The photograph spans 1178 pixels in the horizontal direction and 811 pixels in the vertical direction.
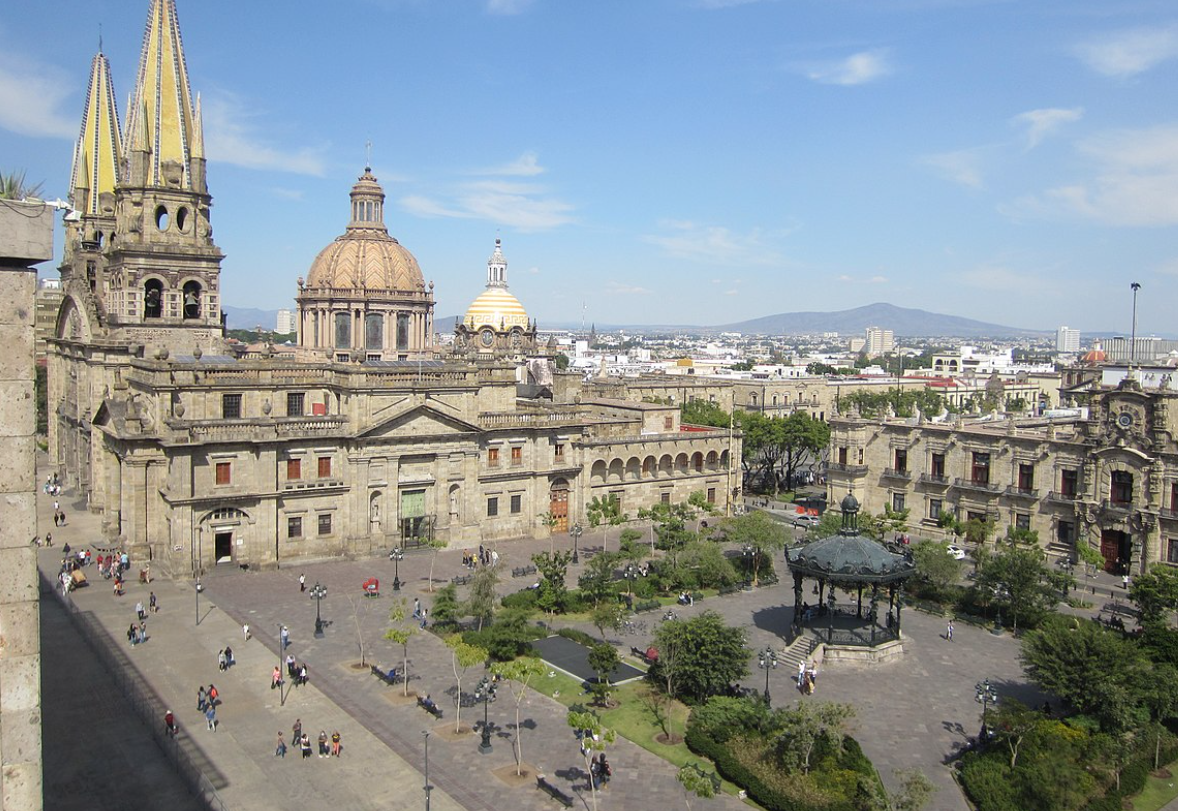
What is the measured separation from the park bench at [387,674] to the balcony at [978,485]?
35.8 m

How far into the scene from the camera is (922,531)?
2218 inches

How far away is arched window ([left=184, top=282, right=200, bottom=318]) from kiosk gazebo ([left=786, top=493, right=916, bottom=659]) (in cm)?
4088

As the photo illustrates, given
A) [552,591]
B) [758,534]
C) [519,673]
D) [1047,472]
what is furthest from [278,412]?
[1047,472]

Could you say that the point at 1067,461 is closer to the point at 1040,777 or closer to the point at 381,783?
the point at 1040,777

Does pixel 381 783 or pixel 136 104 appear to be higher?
pixel 136 104

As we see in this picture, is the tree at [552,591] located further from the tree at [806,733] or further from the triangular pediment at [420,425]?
the tree at [806,733]

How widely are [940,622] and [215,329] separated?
147 ft

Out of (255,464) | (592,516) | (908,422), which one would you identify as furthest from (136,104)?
(908,422)

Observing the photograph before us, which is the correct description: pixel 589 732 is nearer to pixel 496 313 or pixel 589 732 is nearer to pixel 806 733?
pixel 806 733

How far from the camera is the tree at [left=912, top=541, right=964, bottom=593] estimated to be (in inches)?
1617

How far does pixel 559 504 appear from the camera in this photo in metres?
57.4

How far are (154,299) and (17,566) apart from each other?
53.0m

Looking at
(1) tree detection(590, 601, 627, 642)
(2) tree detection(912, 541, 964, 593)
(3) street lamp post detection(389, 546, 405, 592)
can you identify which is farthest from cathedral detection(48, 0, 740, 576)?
(2) tree detection(912, 541, 964, 593)

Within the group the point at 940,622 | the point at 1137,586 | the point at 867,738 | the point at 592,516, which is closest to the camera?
the point at 867,738
